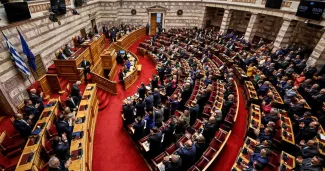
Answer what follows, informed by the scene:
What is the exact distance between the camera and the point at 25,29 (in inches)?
313

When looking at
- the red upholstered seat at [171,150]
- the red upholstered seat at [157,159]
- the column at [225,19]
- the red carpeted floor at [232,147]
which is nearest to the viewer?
the red upholstered seat at [157,159]

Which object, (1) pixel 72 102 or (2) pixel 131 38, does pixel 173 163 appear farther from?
(2) pixel 131 38

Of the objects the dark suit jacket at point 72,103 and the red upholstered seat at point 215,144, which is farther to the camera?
the dark suit jacket at point 72,103

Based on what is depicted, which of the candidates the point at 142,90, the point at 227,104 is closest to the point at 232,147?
the point at 227,104

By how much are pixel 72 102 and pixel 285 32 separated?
14.7 metres

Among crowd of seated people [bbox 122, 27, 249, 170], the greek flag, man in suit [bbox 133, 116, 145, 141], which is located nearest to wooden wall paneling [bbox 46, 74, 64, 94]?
the greek flag

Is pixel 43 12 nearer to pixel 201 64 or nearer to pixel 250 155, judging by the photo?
pixel 201 64

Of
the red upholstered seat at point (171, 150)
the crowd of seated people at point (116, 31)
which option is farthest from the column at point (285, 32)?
the crowd of seated people at point (116, 31)

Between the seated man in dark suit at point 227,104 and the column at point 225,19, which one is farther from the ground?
the column at point 225,19

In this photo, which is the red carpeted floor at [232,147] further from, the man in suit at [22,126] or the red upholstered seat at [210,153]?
the man in suit at [22,126]

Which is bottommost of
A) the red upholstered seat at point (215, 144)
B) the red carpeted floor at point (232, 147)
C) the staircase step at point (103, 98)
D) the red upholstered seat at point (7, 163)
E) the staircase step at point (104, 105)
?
the staircase step at point (104, 105)

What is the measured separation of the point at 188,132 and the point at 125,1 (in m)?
18.6

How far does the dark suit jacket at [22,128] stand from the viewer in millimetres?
A: 5434

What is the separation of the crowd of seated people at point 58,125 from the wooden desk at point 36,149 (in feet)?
0.83
